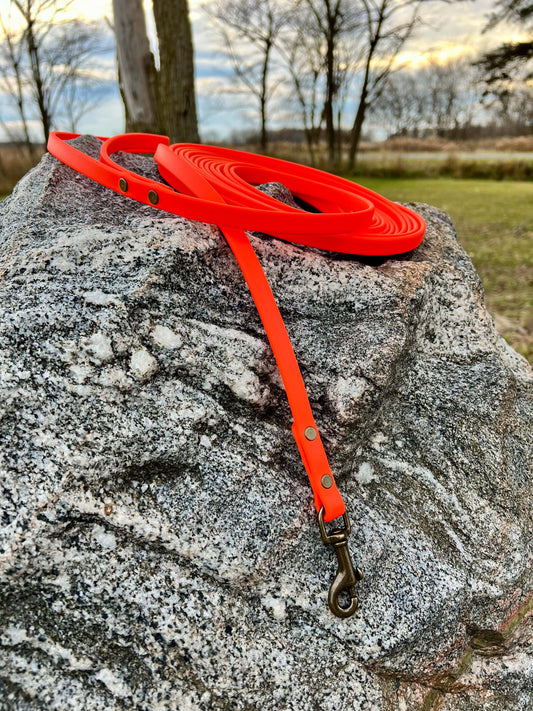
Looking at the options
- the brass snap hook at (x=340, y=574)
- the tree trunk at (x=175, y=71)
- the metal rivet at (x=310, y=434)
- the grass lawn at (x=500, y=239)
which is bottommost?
the grass lawn at (x=500, y=239)

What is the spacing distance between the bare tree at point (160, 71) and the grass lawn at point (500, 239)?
4101 mm

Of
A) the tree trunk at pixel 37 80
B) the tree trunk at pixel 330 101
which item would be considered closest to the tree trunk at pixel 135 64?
the tree trunk at pixel 37 80

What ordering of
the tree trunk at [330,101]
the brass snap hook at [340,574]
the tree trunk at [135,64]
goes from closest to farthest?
the brass snap hook at [340,574]
the tree trunk at [135,64]
the tree trunk at [330,101]

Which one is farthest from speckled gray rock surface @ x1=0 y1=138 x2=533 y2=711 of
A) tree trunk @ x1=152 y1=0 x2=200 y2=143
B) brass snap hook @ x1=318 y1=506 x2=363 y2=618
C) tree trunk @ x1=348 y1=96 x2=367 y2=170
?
Answer: tree trunk @ x1=348 y1=96 x2=367 y2=170

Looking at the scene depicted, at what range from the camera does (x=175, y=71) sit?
5.38m

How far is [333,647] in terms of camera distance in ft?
4.41

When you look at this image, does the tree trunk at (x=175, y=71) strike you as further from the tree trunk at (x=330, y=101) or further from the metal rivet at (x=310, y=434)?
the tree trunk at (x=330, y=101)

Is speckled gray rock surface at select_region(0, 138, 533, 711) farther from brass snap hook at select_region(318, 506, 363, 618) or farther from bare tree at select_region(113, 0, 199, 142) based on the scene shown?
bare tree at select_region(113, 0, 199, 142)

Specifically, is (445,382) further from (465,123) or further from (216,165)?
(465,123)

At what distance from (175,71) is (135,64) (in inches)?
39.1

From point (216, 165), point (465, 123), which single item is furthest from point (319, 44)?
point (465, 123)

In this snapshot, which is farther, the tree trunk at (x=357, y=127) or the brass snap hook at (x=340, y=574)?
the tree trunk at (x=357, y=127)

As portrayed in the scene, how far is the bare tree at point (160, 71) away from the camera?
5.29 meters

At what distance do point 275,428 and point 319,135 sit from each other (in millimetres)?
27537
